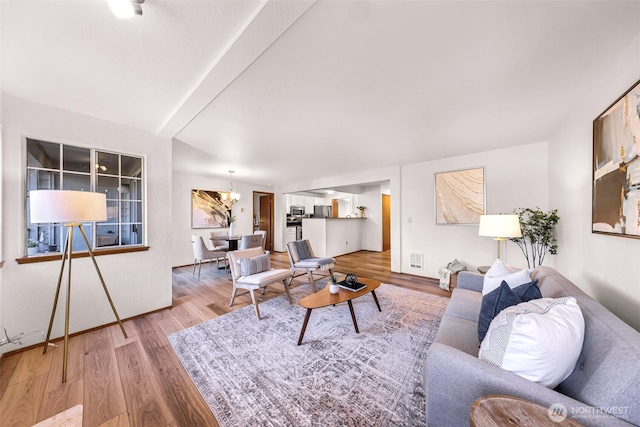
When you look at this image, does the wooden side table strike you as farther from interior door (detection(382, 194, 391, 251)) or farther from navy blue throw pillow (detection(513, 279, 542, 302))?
interior door (detection(382, 194, 391, 251))

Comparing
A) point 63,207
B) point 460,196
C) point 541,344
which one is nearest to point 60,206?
point 63,207

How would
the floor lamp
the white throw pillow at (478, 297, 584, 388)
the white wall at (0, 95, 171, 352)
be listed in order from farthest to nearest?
the white wall at (0, 95, 171, 352) → the floor lamp → the white throw pillow at (478, 297, 584, 388)

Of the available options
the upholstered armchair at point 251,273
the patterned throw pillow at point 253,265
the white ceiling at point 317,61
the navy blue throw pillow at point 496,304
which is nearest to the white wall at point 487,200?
the white ceiling at point 317,61

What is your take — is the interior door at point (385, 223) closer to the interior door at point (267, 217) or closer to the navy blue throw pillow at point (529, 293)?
the interior door at point (267, 217)

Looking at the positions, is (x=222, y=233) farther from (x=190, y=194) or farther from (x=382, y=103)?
(x=382, y=103)

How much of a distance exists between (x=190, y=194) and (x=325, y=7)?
5.41 meters

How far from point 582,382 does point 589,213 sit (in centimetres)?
182

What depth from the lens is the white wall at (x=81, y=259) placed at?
1915mm

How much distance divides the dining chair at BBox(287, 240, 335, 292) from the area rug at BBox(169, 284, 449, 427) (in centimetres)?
83

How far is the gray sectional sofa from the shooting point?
0.71m

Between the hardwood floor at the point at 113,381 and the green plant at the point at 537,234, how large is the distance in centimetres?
392

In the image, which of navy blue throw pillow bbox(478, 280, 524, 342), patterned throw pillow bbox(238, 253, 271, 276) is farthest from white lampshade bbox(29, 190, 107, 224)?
navy blue throw pillow bbox(478, 280, 524, 342)

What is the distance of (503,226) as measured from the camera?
2373 millimetres

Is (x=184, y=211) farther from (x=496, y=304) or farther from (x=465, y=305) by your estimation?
(x=496, y=304)
